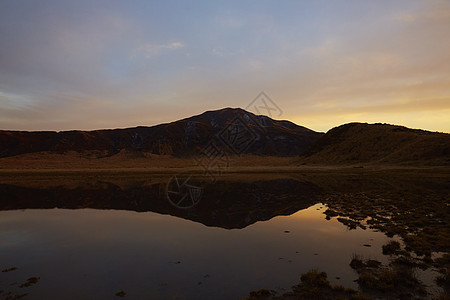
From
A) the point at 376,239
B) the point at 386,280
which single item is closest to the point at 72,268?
the point at 386,280

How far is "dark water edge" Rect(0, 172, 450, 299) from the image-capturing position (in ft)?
29.7

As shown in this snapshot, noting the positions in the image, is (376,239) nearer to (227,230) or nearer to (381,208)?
(227,230)

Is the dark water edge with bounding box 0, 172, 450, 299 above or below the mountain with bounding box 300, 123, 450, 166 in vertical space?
below

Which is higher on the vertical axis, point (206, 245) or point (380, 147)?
point (380, 147)

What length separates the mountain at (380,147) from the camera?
2746 inches

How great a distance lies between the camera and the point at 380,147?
8862cm

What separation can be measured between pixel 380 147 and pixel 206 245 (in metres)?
91.5

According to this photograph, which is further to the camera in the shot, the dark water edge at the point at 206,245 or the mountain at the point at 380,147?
the mountain at the point at 380,147

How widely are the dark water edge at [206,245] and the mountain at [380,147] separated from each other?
5565cm

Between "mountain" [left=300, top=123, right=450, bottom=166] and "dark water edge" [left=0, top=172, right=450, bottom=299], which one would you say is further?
"mountain" [left=300, top=123, right=450, bottom=166]

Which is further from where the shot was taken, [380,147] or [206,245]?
[380,147]

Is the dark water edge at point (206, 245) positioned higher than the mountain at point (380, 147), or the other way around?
the mountain at point (380, 147)

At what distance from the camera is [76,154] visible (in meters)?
168

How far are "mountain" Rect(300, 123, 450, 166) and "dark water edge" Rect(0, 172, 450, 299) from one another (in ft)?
183
